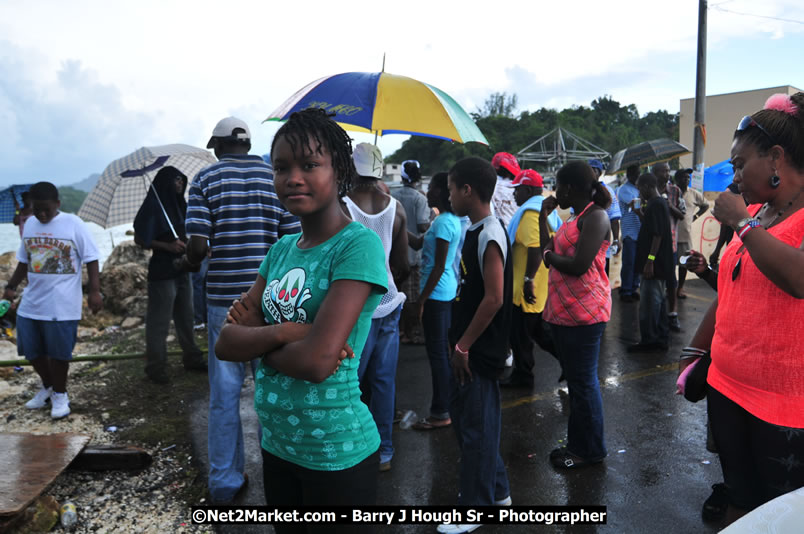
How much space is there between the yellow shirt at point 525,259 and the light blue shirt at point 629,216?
4071 millimetres

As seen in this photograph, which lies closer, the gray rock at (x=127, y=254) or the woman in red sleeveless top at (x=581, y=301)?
the woman in red sleeveless top at (x=581, y=301)

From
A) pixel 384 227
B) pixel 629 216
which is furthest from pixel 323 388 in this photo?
pixel 629 216

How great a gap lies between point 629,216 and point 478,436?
6.65m

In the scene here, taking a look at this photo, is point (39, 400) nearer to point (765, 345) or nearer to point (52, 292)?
point (52, 292)

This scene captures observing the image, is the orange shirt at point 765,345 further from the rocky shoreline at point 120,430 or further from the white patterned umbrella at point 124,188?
the white patterned umbrella at point 124,188

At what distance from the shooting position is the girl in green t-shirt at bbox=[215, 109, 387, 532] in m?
1.54

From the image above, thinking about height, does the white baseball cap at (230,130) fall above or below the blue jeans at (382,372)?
above

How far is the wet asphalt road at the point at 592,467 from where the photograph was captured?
3.07 m

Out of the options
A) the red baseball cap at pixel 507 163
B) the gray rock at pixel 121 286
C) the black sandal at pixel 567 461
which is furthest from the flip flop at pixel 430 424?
the gray rock at pixel 121 286

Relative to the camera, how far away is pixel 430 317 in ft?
13.6

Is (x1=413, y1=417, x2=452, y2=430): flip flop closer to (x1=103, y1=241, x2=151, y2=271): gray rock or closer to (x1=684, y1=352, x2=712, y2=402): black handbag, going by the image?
(x1=684, y1=352, x2=712, y2=402): black handbag

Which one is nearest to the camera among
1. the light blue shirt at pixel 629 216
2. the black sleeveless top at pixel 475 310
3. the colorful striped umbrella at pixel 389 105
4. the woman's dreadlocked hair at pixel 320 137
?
the woman's dreadlocked hair at pixel 320 137

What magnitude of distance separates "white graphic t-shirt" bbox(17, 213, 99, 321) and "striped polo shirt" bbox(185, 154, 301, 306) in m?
2.09

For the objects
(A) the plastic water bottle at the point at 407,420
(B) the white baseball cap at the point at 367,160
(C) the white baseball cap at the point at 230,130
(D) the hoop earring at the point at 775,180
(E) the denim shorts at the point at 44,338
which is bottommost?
(A) the plastic water bottle at the point at 407,420
